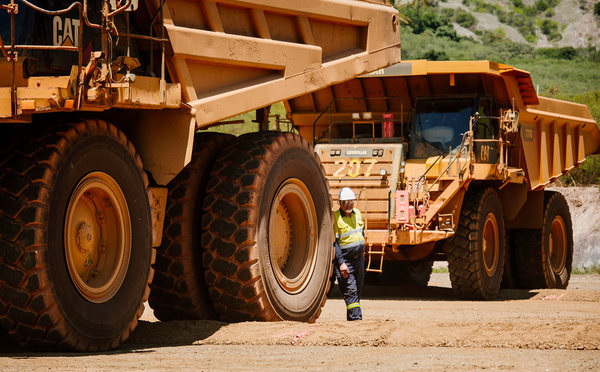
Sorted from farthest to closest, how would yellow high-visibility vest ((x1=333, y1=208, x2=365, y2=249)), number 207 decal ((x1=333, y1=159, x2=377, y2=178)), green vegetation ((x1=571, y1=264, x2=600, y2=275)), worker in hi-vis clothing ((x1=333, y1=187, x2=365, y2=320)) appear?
green vegetation ((x1=571, y1=264, x2=600, y2=275))
number 207 decal ((x1=333, y1=159, x2=377, y2=178))
yellow high-visibility vest ((x1=333, y1=208, x2=365, y2=249))
worker in hi-vis clothing ((x1=333, y1=187, x2=365, y2=320))

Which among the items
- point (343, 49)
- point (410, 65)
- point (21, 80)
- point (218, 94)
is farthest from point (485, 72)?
point (21, 80)

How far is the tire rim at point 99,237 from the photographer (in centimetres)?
668

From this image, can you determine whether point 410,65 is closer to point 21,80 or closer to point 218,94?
point 218,94

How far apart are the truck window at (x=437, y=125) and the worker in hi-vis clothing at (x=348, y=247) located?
12.1 feet

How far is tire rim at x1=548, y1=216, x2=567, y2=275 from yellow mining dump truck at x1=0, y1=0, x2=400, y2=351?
27.9ft

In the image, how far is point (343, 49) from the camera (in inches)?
373

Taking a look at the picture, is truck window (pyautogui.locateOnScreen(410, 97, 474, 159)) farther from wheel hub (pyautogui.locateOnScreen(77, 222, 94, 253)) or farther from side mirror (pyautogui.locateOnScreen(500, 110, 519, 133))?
wheel hub (pyautogui.locateOnScreen(77, 222, 94, 253))

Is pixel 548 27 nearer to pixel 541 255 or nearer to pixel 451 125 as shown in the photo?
pixel 541 255

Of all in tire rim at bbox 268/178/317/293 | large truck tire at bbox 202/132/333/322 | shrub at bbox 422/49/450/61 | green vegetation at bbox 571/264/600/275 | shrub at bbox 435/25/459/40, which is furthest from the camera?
shrub at bbox 435/25/459/40

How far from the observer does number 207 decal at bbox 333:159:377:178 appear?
1352 cm

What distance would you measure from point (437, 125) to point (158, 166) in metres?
7.39

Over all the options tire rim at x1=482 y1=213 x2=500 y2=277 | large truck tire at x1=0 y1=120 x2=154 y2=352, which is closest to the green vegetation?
tire rim at x1=482 y1=213 x2=500 y2=277

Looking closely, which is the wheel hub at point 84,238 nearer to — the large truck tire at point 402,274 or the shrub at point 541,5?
the large truck tire at point 402,274

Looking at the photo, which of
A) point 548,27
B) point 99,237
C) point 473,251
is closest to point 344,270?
point 473,251
